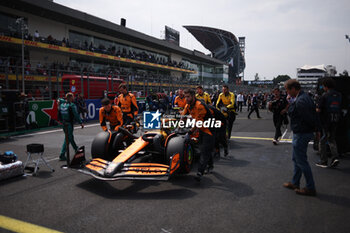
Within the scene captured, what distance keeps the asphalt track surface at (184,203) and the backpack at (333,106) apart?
1112mm

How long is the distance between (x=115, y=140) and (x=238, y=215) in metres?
3.20

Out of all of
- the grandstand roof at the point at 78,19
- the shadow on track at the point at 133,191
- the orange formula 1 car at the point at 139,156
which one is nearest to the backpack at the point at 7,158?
the orange formula 1 car at the point at 139,156

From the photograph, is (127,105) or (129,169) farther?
(127,105)

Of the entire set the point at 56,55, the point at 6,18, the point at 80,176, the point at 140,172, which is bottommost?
the point at 80,176

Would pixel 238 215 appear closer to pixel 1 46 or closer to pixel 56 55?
pixel 1 46

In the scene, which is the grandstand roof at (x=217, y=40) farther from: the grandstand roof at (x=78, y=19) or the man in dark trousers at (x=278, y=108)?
the man in dark trousers at (x=278, y=108)

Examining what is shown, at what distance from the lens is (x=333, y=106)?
17.8ft

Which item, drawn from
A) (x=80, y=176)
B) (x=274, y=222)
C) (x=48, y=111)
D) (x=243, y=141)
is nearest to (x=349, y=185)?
(x=274, y=222)

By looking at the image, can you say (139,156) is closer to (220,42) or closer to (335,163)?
(335,163)

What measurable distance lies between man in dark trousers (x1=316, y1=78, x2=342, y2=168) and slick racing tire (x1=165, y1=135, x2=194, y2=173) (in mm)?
3057

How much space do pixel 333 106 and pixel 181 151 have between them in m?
3.45

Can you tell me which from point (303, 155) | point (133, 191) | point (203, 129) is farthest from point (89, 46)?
point (303, 155)

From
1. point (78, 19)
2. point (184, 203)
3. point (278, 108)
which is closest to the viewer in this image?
point (184, 203)

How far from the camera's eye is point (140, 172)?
13.9 feet
